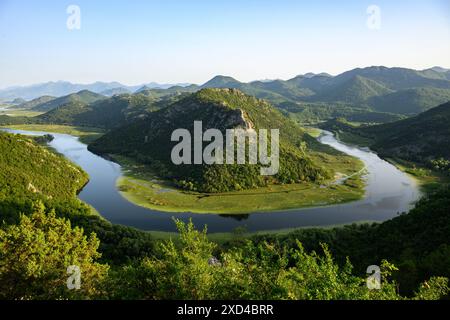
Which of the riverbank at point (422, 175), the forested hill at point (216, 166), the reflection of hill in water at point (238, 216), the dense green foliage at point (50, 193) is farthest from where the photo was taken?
the forested hill at point (216, 166)

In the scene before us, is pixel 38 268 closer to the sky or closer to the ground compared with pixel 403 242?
closer to the sky

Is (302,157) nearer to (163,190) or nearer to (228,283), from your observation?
(163,190)

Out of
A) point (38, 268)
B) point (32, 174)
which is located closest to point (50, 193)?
point (32, 174)

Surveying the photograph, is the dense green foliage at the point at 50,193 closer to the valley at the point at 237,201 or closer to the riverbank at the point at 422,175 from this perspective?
the valley at the point at 237,201

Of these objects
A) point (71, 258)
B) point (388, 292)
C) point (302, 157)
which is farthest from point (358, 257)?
point (302, 157)

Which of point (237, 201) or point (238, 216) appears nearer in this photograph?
point (238, 216)

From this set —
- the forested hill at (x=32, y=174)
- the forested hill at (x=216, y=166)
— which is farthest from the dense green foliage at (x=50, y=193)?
the forested hill at (x=216, y=166)

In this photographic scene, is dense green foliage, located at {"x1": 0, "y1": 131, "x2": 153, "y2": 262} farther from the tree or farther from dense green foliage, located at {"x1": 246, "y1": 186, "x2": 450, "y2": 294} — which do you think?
dense green foliage, located at {"x1": 246, "y1": 186, "x2": 450, "y2": 294}

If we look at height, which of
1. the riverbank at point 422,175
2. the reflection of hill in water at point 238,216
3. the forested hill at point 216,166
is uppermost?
the forested hill at point 216,166

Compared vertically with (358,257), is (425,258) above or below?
above

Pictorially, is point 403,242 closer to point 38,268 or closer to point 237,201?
point 237,201

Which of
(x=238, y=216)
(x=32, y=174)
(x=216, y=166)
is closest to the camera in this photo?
(x=238, y=216)
